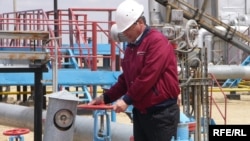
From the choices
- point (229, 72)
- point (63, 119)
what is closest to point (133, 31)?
point (63, 119)

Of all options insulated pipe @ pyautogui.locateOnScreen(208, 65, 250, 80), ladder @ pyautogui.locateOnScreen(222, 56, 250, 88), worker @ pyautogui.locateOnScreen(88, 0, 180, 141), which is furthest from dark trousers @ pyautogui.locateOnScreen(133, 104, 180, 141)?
ladder @ pyautogui.locateOnScreen(222, 56, 250, 88)

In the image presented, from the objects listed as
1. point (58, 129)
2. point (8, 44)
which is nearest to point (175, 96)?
point (58, 129)

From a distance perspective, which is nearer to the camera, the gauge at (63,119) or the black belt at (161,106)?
the black belt at (161,106)

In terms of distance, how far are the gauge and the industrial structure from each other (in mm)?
365

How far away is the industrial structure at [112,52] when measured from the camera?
5574mm

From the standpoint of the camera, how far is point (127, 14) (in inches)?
149

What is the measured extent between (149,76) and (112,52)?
322 inches

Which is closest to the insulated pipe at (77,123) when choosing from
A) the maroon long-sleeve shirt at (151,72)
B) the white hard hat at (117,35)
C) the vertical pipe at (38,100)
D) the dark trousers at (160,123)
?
the white hard hat at (117,35)

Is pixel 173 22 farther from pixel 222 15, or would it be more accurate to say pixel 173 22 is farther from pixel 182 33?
pixel 222 15

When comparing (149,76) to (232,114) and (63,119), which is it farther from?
(232,114)

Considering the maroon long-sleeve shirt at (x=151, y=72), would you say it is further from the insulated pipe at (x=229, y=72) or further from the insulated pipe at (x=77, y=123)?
the insulated pipe at (x=229, y=72)

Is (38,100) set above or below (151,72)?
below

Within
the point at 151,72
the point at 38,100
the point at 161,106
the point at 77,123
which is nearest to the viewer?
the point at 151,72

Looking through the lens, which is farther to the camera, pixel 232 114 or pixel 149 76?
pixel 232 114
